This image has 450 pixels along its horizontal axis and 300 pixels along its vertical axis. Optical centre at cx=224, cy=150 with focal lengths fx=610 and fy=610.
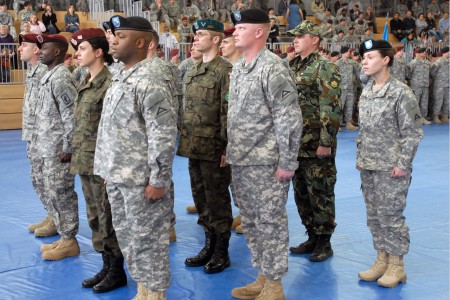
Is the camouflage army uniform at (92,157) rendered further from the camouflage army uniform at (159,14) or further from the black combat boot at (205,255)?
the camouflage army uniform at (159,14)

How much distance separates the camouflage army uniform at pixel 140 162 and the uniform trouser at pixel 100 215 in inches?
19.0

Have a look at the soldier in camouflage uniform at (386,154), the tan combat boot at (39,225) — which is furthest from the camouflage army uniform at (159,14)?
the soldier in camouflage uniform at (386,154)

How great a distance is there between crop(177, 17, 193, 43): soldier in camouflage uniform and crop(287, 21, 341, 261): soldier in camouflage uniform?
1125 centimetres

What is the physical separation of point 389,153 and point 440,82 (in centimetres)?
1141

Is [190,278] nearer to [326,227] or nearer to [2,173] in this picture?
[326,227]

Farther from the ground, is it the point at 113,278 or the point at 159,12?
the point at 159,12

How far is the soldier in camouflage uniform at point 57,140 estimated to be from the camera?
183 inches

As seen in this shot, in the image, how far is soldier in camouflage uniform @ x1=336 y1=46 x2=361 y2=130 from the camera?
512 inches

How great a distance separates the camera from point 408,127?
159 inches

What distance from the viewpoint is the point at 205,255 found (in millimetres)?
4684

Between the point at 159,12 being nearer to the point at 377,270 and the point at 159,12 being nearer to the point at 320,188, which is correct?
the point at 320,188

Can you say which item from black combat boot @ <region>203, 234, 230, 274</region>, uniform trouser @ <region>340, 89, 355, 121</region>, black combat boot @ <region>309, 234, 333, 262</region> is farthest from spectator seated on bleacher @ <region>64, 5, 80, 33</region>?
black combat boot @ <region>309, 234, 333, 262</region>

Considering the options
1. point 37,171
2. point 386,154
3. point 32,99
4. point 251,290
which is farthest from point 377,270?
point 32,99

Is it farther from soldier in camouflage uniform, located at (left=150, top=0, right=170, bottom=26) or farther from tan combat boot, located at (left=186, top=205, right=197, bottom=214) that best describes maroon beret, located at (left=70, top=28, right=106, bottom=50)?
soldier in camouflage uniform, located at (left=150, top=0, right=170, bottom=26)
